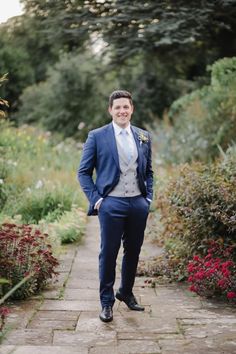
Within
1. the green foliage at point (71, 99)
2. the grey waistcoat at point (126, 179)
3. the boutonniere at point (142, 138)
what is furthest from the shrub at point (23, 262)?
the green foliage at point (71, 99)

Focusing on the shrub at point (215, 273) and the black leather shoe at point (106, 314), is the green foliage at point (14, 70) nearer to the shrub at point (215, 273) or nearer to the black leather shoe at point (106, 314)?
the shrub at point (215, 273)

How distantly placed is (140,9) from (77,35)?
4.57ft

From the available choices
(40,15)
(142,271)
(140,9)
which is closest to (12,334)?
(142,271)

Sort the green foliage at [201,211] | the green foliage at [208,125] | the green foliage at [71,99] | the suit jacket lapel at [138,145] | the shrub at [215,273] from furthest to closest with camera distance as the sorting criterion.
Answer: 1. the green foliage at [71,99]
2. the green foliage at [208,125]
3. the green foliage at [201,211]
4. the shrub at [215,273]
5. the suit jacket lapel at [138,145]

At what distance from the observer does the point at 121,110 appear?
455 cm

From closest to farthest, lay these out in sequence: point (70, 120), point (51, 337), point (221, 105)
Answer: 1. point (51, 337)
2. point (221, 105)
3. point (70, 120)

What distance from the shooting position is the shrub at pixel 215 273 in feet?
16.5

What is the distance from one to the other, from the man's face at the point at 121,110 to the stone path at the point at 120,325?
5.05 ft

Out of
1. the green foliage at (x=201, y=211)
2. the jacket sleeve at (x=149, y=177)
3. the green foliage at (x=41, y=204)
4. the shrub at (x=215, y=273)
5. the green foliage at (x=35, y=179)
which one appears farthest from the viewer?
the green foliage at (x=35, y=179)

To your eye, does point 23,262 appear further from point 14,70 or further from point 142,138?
point 14,70

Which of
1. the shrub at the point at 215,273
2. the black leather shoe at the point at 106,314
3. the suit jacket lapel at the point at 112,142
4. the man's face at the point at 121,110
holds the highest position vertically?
the man's face at the point at 121,110

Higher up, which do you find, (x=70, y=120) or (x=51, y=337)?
(x=51, y=337)

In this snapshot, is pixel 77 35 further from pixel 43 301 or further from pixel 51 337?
pixel 51 337

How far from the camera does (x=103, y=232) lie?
4531mm
